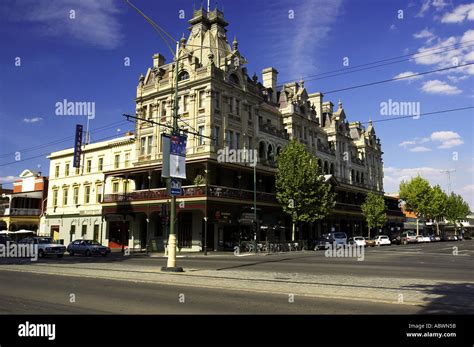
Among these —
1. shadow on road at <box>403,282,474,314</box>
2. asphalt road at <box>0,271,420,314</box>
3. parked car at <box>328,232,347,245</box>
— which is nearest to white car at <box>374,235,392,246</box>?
parked car at <box>328,232,347,245</box>

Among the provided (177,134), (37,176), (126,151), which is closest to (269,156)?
(126,151)

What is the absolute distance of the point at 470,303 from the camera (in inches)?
393

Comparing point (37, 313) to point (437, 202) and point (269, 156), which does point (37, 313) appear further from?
point (437, 202)

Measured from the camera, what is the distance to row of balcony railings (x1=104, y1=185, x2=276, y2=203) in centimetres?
3703

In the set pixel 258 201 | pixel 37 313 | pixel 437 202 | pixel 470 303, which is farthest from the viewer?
pixel 437 202

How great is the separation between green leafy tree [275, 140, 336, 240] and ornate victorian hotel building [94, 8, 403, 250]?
88.3 inches

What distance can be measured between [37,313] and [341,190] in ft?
185

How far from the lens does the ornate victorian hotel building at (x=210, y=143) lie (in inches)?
1550

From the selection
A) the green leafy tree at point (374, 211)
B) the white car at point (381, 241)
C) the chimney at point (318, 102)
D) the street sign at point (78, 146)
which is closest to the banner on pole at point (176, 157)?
the street sign at point (78, 146)

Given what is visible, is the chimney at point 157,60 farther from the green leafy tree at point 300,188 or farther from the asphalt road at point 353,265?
the asphalt road at point 353,265

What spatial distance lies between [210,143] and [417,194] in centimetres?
5181

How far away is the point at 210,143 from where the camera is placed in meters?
39.0

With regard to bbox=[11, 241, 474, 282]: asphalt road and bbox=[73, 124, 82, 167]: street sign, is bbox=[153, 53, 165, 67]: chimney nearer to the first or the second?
bbox=[73, 124, 82, 167]: street sign

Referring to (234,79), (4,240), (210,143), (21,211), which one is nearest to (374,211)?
(234,79)
